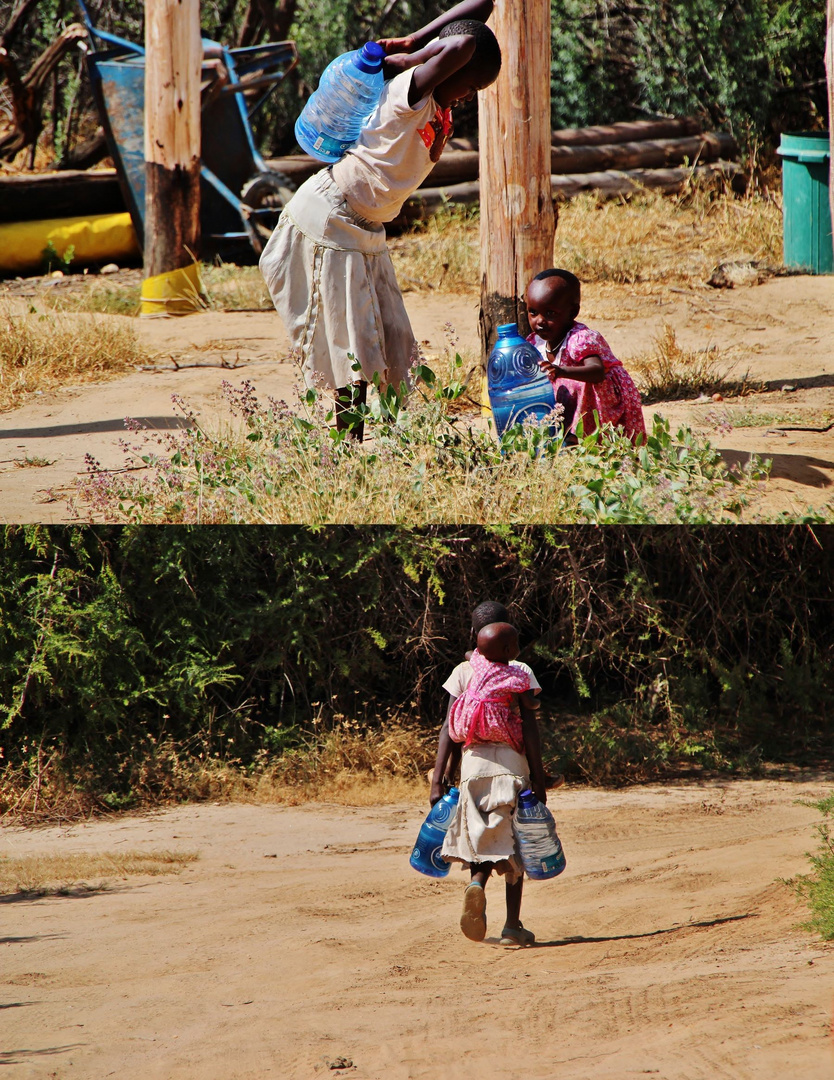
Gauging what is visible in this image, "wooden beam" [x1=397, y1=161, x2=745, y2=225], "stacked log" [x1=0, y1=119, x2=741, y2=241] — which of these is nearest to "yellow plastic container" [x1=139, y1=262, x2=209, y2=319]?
"stacked log" [x1=0, y1=119, x2=741, y2=241]

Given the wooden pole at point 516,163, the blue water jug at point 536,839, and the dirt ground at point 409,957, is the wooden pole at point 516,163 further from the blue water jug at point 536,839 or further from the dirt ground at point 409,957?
the blue water jug at point 536,839

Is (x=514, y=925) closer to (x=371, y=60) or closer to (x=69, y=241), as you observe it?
(x=371, y=60)

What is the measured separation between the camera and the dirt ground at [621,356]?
6.05 m

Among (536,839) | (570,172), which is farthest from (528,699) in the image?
(570,172)

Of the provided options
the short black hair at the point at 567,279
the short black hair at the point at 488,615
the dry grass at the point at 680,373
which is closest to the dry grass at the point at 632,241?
the dry grass at the point at 680,373

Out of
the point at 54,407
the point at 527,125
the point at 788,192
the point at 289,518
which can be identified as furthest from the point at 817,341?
the point at 54,407

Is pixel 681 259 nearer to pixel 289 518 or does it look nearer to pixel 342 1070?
pixel 289 518

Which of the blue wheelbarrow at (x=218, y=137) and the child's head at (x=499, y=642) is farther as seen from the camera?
the blue wheelbarrow at (x=218, y=137)

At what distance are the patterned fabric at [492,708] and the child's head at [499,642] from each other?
57 millimetres

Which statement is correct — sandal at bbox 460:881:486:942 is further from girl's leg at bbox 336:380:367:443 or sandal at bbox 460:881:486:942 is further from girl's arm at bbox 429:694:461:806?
girl's leg at bbox 336:380:367:443

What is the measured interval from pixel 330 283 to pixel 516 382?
0.97 metres

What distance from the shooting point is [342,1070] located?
11.3ft

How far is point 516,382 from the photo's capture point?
571 centimetres

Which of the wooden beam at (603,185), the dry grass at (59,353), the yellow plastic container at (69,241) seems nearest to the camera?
the dry grass at (59,353)
